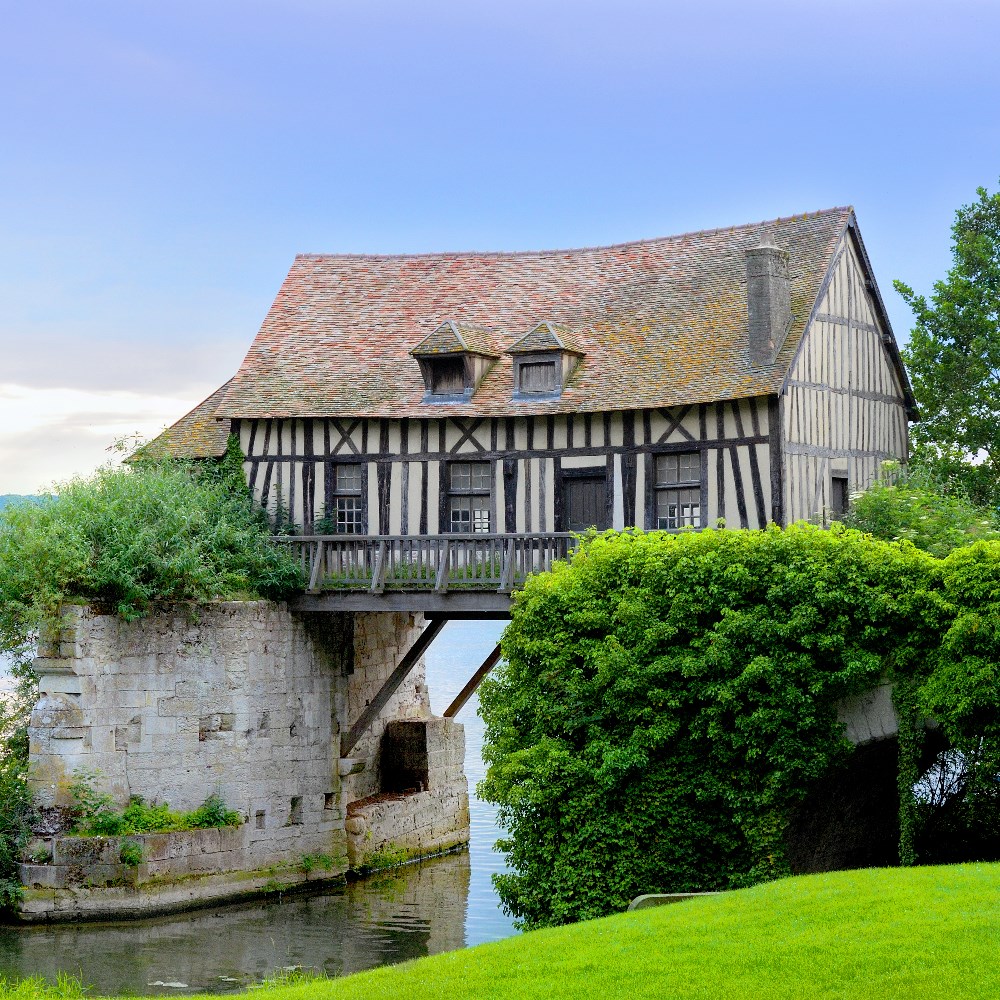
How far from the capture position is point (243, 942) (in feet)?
60.3

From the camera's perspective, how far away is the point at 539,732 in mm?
16672

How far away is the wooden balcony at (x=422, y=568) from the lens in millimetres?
19875

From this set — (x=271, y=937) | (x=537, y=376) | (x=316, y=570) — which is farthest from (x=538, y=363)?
(x=271, y=937)

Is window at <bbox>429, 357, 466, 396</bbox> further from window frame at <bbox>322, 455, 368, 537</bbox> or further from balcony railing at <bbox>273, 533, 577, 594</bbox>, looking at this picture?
balcony railing at <bbox>273, 533, 577, 594</bbox>

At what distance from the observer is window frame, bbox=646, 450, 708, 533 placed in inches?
814

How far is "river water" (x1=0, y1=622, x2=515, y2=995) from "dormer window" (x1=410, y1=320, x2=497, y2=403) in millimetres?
7567

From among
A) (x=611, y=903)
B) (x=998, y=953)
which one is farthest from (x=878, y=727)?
(x=998, y=953)

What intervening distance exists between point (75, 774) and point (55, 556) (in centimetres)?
292

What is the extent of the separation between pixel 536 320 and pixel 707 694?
31.9 ft

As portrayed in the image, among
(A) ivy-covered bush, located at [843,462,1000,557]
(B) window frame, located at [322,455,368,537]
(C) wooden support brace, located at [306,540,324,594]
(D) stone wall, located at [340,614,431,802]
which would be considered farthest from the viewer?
(D) stone wall, located at [340,614,431,802]

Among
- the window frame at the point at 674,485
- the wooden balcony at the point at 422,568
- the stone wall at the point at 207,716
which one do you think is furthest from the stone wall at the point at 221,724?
the window frame at the point at 674,485

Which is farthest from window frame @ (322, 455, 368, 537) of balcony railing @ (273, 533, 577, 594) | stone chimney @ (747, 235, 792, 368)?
stone chimney @ (747, 235, 792, 368)

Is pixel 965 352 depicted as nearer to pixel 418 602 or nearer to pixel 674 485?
pixel 674 485

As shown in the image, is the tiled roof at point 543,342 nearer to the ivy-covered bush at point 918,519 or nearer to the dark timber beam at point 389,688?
the dark timber beam at point 389,688
